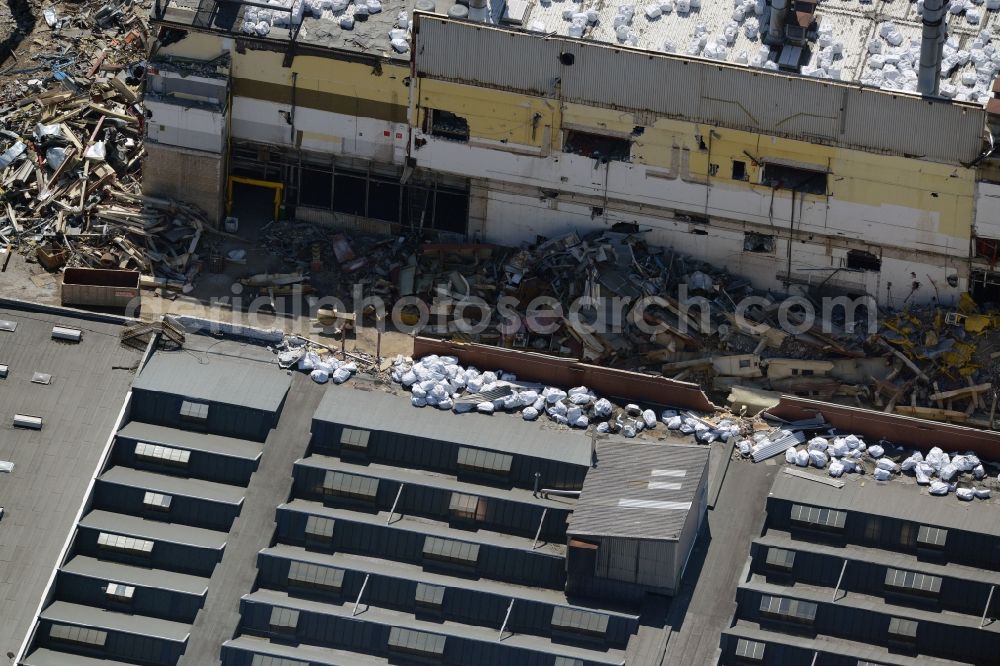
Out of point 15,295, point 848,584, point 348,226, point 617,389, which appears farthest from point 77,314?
point 848,584

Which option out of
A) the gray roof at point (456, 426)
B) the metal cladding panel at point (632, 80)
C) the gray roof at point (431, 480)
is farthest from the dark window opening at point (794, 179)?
the gray roof at point (431, 480)

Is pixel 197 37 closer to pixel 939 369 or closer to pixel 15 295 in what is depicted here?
pixel 15 295

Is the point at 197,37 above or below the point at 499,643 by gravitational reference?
above

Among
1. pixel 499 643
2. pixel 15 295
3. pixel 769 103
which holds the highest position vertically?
pixel 769 103

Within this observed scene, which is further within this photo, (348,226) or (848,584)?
(348,226)

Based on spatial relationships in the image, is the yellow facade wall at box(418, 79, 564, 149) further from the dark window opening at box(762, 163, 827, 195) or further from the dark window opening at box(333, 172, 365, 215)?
the dark window opening at box(762, 163, 827, 195)

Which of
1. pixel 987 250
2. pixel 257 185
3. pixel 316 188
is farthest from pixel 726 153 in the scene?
pixel 257 185

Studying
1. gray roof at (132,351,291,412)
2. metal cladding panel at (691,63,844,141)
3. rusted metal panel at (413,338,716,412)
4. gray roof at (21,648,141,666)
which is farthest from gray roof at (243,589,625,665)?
metal cladding panel at (691,63,844,141)
